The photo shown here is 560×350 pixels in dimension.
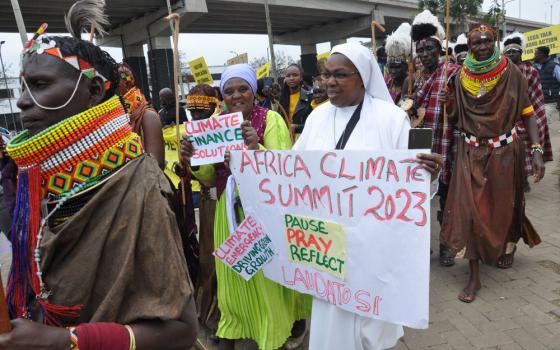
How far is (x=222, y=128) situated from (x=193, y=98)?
1128 millimetres

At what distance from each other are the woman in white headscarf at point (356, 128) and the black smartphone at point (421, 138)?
35 centimetres

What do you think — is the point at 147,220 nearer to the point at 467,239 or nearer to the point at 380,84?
the point at 380,84

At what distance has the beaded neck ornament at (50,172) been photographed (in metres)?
1.16

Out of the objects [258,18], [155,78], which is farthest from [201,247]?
[258,18]

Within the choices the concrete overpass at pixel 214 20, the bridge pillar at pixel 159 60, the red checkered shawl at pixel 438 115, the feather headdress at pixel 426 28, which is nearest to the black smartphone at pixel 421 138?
the red checkered shawl at pixel 438 115

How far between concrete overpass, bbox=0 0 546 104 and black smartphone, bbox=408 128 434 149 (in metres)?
18.8

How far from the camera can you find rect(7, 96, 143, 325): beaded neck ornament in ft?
3.80

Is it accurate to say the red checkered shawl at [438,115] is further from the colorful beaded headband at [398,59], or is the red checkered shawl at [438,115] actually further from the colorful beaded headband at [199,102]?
the colorful beaded headband at [199,102]

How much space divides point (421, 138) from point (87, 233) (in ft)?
4.67

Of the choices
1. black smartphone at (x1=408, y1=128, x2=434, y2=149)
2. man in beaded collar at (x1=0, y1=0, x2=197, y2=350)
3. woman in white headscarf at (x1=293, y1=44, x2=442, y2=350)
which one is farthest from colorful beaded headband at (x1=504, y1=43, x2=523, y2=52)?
man in beaded collar at (x1=0, y1=0, x2=197, y2=350)

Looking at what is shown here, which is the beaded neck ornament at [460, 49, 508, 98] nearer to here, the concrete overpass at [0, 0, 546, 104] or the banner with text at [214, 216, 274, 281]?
the banner with text at [214, 216, 274, 281]

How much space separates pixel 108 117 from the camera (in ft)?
4.16

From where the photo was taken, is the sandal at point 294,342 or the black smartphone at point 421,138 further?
the sandal at point 294,342

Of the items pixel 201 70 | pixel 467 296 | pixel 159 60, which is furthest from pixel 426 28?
pixel 159 60
